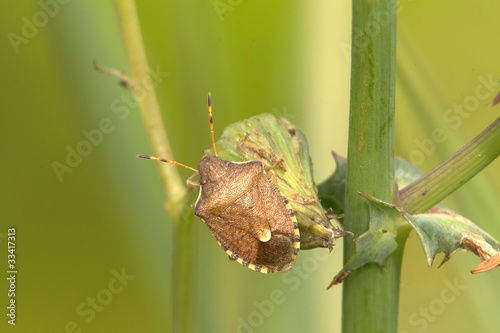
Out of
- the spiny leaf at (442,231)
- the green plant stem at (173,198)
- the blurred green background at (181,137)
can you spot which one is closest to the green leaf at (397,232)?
the spiny leaf at (442,231)

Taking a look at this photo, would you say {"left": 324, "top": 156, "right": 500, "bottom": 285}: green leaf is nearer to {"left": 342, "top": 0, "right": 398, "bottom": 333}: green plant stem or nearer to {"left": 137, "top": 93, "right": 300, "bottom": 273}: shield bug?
{"left": 342, "top": 0, "right": 398, "bottom": 333}: green plant stem

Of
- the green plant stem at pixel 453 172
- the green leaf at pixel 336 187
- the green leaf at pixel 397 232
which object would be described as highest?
the green leaf at pixel 336 187

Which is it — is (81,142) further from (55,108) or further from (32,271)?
(32,271)

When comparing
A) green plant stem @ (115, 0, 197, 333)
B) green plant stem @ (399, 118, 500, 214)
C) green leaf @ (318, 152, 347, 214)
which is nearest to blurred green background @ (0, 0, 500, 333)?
green plant stem @ (115, 0, 197, 333)

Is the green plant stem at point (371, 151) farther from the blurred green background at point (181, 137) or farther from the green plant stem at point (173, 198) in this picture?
the blurred green background at point (181, 137)

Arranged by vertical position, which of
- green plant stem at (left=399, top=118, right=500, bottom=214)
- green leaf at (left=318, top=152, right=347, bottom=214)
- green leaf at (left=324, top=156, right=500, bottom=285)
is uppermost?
green leaf at (left=318, top=152, right=347, bottom=214)

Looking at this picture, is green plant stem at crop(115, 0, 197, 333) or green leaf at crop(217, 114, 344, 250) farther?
green plant stem at crop(115, 0, 197, 333)
